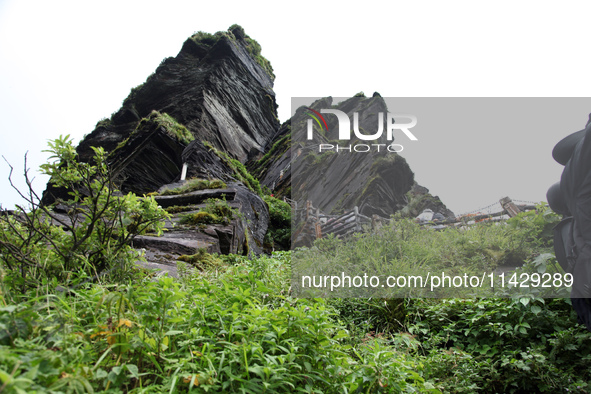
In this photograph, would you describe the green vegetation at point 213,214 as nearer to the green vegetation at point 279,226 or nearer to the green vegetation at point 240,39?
the green vegetation at point 279,226

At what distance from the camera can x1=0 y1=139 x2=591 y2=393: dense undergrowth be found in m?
1.64

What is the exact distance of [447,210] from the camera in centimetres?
528

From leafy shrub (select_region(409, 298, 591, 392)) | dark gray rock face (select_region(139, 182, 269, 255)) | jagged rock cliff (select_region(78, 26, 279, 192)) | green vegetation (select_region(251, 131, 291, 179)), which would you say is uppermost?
jagged rock cliff (select_region(78, 26, 279, 192))

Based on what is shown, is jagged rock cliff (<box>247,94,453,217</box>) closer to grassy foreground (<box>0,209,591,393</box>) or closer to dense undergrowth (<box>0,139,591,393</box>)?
dense undergrowth (<box>0,139,591,393</box>)

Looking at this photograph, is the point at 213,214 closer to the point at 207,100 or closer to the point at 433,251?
the point at 433,251

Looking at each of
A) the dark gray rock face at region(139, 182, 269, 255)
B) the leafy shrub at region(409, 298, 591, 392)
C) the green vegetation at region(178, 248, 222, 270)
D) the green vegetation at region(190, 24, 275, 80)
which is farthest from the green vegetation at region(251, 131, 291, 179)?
the leafy shrub at region(409, 298, 591, 392)

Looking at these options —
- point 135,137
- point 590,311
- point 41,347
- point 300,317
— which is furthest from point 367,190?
point 135,137

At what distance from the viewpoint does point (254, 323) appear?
82.9 inches

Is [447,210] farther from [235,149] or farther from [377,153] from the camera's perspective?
[235,149]

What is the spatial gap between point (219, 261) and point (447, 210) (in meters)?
3.66

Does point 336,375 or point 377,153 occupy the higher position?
point 377,153

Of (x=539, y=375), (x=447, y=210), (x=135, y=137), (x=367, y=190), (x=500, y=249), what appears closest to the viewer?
(x=539, y=375)

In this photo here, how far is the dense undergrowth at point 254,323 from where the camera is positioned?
5.38ft

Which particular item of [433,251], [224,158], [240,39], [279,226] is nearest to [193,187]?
[279,226]
